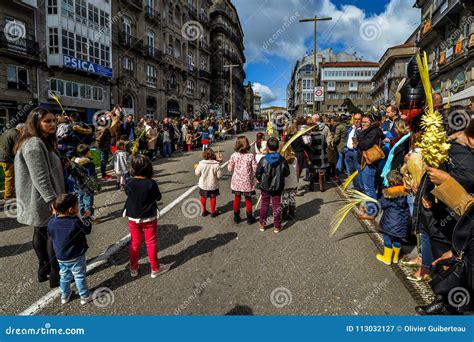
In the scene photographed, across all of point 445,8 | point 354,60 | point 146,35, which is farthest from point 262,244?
point 354,60

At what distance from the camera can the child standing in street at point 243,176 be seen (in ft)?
17.1

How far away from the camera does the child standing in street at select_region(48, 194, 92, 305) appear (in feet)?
9.45

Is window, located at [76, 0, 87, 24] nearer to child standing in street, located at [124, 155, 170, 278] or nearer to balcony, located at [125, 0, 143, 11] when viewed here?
balcony, located at [125, 0, 143, 11]

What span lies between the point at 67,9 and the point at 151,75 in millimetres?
11600

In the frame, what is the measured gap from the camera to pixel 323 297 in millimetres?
3012

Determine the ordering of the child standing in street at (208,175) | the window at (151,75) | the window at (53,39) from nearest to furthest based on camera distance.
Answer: the child standing in street at (208,175) < the window at (53,39) < the window at (151,75)

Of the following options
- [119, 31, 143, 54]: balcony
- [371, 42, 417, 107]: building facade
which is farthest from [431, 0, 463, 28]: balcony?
[119, 31, 143, 54]: balcony

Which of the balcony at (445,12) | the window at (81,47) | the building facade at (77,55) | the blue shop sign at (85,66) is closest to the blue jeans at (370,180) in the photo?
the building facade at (77,55)

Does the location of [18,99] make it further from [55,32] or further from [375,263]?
[375,263]

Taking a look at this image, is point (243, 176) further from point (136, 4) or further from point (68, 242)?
point (136, 4)

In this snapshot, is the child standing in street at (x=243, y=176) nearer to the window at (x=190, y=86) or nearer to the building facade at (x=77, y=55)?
the building facade at (x=77, y=55)

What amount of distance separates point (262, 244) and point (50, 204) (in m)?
2.89

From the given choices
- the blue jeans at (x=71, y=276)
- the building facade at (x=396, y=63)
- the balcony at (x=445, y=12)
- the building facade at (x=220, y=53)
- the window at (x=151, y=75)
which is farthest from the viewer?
the building facade at (x=220, y=53)

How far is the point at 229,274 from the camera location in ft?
11.4
